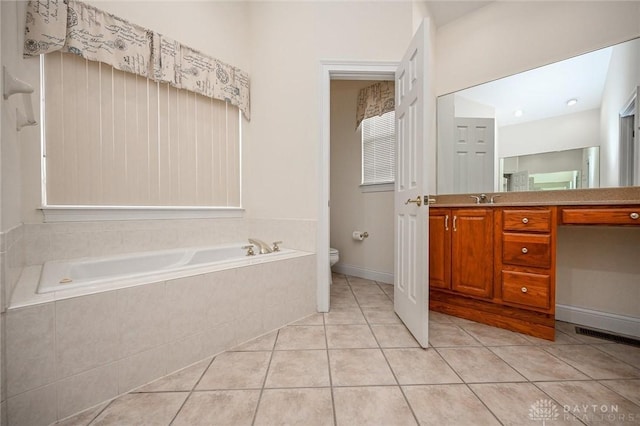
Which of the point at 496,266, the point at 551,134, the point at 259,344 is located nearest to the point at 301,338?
the point at 259,344

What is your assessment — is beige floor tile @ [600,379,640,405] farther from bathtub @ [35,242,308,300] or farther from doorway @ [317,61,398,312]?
bathtub @ [35,242,308,300]

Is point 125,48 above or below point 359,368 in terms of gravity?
above

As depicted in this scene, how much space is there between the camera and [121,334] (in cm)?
111

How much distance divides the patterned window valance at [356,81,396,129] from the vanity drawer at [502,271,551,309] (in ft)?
6.54

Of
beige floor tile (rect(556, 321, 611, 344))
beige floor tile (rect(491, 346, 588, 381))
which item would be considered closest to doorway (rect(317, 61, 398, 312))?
beige floor tile (rect(491, 346, 588, 381))

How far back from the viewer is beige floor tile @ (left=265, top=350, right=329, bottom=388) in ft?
3.95

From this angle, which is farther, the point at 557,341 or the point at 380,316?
the point at 380,316

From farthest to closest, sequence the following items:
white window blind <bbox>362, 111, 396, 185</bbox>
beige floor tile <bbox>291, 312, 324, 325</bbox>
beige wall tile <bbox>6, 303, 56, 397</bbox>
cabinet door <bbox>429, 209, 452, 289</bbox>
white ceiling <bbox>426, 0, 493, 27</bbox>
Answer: white window blind <bbox>362, 111, 396, 185</bbox> < white ceiling <bbox>426, 0, 493, 27</bbox> < cabinet door <bbox>429, 209, 452, 289</bbox> < beige floor tile <bbox>291, 312, 324, 325</bbox> < beige wall tile <bbox>6, 303, 56, 397</bbox>

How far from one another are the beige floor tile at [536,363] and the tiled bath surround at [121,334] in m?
1.46

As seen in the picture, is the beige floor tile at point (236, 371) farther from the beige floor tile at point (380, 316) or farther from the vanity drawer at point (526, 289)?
the vanity drawer at point (526, 289)

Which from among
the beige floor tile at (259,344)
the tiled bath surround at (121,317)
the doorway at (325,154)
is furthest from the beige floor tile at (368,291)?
the beige floor tile at (259,344)

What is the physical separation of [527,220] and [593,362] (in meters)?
0.84

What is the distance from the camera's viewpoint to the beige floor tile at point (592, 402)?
1003 mm

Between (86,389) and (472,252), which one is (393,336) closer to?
(472,252)
